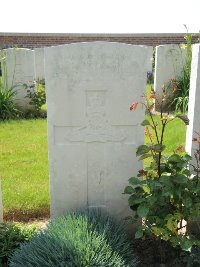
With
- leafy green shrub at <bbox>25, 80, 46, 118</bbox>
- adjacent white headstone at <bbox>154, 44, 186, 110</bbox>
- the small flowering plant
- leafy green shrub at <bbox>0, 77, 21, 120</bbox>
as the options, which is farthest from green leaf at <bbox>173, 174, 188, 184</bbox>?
adjacent white headstone at <bbox>154, 44, 186, 110</bbox>

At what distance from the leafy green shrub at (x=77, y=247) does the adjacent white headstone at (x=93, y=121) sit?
42 centimetres

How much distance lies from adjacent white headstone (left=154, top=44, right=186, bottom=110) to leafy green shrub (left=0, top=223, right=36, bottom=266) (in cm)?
593

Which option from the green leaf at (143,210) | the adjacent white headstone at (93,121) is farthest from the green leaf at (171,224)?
the adjacent white headstone at (93,121)

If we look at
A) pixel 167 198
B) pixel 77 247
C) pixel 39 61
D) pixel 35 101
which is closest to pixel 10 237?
pixel 77 247

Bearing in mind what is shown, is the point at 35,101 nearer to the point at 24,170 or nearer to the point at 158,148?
the point at 24,170

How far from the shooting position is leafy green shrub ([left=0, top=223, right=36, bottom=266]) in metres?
2.76

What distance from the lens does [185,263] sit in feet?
8.69

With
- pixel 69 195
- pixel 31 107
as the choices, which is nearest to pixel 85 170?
pixel 69 195

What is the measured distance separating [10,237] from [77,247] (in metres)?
0.80

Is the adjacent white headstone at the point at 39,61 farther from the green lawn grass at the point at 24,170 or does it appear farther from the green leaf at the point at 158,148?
the green leaf at the point at 158,148

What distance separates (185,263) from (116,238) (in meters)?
0.58

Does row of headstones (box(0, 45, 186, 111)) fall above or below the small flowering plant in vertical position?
above

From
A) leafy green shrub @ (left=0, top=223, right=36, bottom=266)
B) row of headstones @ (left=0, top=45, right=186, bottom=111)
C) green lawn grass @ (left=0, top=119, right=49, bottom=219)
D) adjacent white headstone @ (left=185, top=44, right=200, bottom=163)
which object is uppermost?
row of headstones @ (left=0, top=45, right=186, bottom=111)

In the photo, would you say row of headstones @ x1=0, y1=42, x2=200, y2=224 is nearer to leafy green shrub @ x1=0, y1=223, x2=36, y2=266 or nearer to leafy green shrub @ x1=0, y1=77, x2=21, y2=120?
leafy green shrub @ x1=0, y1=223, x2=36, y2=266
